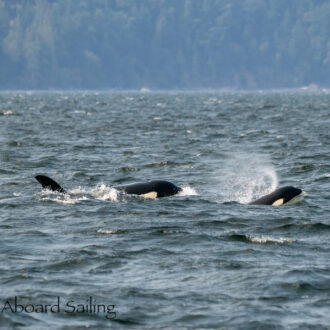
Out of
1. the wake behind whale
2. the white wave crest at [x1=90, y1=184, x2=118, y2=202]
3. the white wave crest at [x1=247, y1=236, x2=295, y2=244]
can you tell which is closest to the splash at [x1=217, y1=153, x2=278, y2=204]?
the wake behind whale

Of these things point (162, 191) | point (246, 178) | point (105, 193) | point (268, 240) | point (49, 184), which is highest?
point (246, 178)

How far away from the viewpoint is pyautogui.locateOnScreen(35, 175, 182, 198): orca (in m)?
21.1

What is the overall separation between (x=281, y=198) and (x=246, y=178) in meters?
6.29

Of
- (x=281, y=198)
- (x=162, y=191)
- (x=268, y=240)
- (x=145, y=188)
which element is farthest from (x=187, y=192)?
(x=268, y=240)

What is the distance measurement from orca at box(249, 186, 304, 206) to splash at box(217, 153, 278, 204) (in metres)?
0.80

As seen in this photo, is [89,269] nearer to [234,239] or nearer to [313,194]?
[234,239]

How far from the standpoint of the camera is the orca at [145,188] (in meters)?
21.1

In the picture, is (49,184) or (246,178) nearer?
(49,184)

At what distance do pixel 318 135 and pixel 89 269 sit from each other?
3039 cm

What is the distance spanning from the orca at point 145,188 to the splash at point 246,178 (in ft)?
Answer: 5.19

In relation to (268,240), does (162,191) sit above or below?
above

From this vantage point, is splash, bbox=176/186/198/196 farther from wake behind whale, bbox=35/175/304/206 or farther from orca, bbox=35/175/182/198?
orca, bbox=35/175/182/198

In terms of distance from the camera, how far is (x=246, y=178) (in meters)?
26.6

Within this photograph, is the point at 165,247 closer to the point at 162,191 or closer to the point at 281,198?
the point at 281,198
